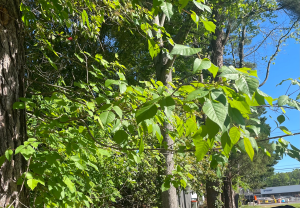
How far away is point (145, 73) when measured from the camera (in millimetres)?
8188

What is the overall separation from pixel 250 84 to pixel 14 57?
171cm

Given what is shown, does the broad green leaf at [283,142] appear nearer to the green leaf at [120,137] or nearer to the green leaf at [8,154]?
the green leaf at [120,137]

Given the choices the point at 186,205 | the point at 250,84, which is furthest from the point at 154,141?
the point at 250,84

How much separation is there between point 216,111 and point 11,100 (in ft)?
5.10

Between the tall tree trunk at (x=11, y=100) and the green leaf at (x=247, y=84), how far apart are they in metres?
1.53

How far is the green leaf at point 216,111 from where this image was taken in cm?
74

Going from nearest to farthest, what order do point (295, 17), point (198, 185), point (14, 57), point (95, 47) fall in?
point (14, 57) < point (95, 47) < point (198, 185) < point (295, 17)

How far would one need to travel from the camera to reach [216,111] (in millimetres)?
764

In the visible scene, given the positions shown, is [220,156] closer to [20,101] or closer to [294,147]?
[294,147]

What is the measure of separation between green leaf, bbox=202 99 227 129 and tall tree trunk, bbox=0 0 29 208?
1417 millimetres

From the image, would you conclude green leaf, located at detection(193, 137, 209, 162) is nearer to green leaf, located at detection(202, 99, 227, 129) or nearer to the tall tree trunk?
green leaf, located at detection(202, 99, 227, 129)

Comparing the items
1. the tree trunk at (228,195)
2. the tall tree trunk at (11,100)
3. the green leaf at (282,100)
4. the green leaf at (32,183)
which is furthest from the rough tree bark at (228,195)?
the green leaf at (32,183)

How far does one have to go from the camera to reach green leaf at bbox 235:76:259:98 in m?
0.82

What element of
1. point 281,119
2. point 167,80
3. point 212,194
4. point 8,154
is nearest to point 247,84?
point 281,119
